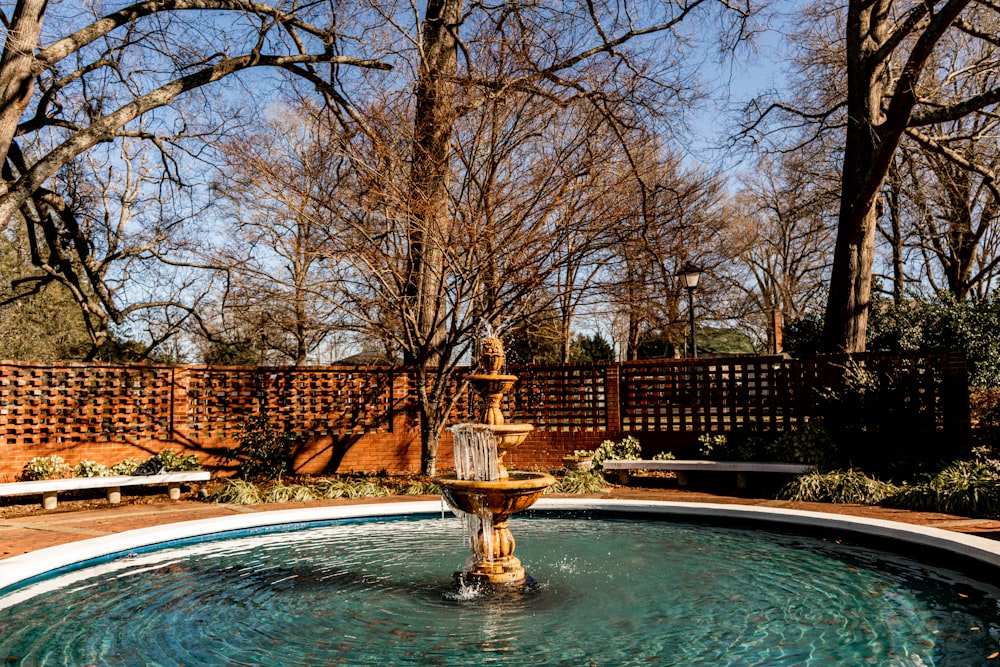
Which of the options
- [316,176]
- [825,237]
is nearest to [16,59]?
[316,176]

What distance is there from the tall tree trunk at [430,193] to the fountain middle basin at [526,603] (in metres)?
4.33

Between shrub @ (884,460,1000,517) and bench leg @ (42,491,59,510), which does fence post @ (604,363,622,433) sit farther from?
bench leg @ (42,491,59,510)

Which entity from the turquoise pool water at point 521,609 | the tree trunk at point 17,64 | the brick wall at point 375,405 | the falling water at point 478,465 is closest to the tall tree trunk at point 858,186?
the brick wall at point 375,405

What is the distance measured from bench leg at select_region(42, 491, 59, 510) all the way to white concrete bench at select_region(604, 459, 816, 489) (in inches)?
304

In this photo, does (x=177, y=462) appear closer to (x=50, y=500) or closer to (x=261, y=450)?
(x=261, y=450)

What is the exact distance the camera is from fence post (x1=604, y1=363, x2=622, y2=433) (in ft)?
44.1

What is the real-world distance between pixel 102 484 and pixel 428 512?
4742mm

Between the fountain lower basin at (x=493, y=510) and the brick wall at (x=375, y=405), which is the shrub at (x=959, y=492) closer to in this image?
the brick wall at (x=375, y=405)

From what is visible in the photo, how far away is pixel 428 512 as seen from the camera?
28.0 feet

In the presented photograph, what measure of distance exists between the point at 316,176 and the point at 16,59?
12.9ft

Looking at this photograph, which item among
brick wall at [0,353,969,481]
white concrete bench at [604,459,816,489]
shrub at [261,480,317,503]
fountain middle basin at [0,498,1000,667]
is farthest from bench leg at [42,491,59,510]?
white concrete bench at [604,459,816,489]

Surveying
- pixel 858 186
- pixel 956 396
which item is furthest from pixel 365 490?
pixel 858 186

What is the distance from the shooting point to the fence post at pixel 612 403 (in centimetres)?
1345

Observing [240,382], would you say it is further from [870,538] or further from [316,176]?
[870,538]
